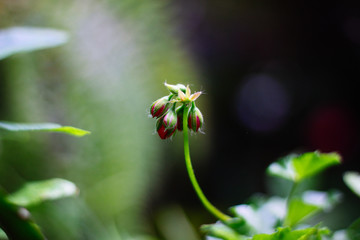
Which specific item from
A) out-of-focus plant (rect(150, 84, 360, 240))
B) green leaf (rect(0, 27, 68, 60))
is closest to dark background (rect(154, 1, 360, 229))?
green leaf (rect(0, 27, 68, 60))

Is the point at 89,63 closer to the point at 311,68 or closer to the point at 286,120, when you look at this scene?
the point at 286,120

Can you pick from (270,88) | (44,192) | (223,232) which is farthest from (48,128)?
(270,88)

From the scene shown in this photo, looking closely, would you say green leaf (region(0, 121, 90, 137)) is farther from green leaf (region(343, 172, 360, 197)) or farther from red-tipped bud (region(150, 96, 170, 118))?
green leaf (region(343, 172, 360, 197))

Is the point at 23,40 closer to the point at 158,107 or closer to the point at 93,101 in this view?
the point at 158,107

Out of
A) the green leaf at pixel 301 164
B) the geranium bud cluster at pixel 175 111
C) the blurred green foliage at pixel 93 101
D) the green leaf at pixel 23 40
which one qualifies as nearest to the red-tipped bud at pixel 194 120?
the geranium bud cluster at pixel 175 111

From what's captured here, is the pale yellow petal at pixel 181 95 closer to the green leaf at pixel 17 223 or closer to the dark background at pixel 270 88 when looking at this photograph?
the green leaf at pixel 17 223
